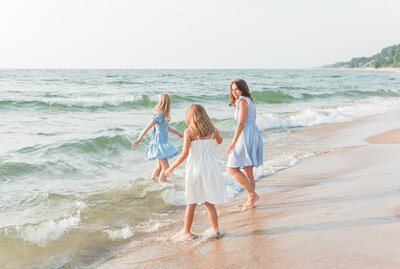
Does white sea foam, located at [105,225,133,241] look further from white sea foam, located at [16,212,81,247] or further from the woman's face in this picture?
the woman's face

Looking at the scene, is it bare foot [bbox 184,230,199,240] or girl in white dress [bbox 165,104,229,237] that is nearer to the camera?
girl in white dress [bbox 165,104,229,237]

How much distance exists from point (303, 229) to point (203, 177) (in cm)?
117

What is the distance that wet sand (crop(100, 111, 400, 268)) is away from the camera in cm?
314

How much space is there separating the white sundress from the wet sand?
1.50 ft

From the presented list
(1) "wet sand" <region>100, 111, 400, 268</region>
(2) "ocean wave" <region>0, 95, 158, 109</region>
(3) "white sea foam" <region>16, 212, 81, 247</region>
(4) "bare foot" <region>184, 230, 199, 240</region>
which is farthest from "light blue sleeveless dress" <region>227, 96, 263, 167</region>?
(2) "ocean wave" <region>0, 95, 158, 109</region>

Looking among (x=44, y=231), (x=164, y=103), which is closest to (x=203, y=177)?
(x=44, y=231)

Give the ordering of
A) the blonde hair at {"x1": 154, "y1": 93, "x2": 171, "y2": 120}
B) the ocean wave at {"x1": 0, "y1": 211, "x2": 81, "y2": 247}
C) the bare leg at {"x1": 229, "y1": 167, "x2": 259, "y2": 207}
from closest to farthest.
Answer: the ocean wave at {"x1": 0, "y1": 211, "x2": 81, "y2": 247}, the bare leg at {"x1": 229, "y1": 167, "x2": 259, "y2": 207}, the blonde hair at {"x1": 154, "y1": 93, "x2": 171, "y2": 120}

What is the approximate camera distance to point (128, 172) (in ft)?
25.2

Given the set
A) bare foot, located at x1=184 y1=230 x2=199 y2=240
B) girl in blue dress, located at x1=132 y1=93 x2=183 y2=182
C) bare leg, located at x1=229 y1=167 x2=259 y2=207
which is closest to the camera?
bare foot, located at x1=184 y1=230 x2=199 y2=240

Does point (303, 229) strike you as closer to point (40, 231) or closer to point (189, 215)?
point (189, 215)

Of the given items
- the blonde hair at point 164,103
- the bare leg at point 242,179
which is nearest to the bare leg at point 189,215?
the bare leg at point 242,179

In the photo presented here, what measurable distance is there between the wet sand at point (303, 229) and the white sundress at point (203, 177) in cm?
46

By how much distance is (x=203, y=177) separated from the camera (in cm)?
389

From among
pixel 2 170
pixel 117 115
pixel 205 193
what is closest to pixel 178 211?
pixel 205 193
